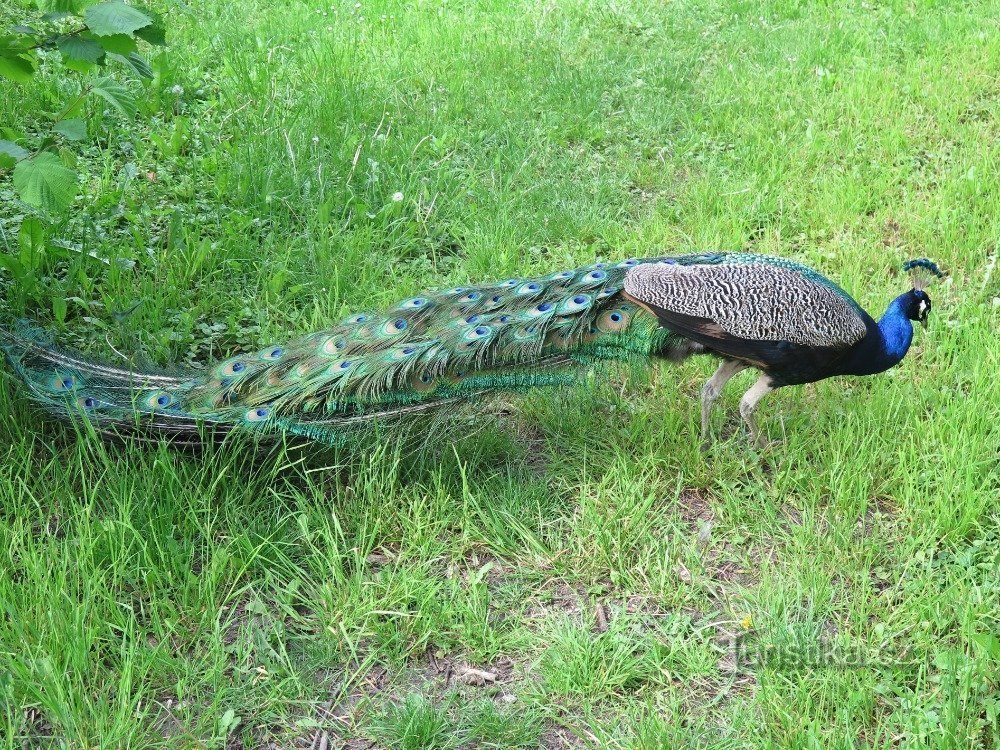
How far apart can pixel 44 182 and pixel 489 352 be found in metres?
1.48

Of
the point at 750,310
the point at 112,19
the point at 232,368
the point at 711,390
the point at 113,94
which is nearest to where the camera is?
the point at 112,19

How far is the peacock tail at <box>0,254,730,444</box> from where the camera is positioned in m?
3.04

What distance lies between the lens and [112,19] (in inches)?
99.7

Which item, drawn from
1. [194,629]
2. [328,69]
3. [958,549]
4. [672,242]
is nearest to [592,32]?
→ [328,69]

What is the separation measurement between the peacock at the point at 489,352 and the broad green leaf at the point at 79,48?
1.02m

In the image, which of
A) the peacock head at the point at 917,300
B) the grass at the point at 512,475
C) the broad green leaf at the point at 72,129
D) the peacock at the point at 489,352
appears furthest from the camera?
the peacock head at the point at 917,300

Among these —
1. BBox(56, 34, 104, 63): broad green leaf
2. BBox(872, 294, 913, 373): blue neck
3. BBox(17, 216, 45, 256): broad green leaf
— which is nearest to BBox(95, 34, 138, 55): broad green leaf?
BBox(56, 34, 104, 63): broad green leaf

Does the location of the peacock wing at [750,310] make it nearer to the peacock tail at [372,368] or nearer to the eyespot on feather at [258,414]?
the peacock tail at [372,368]

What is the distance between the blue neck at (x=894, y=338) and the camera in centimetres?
323

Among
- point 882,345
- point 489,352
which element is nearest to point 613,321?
point 489,352

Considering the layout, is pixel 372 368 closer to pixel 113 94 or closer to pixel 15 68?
pixel 113 94

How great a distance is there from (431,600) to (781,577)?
1.11m

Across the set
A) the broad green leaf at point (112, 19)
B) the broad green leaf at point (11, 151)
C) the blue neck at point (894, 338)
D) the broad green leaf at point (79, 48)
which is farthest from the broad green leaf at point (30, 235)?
the blue neck at point (894, 338)

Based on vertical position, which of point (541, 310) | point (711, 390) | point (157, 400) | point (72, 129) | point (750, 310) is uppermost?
point (72, 129)
